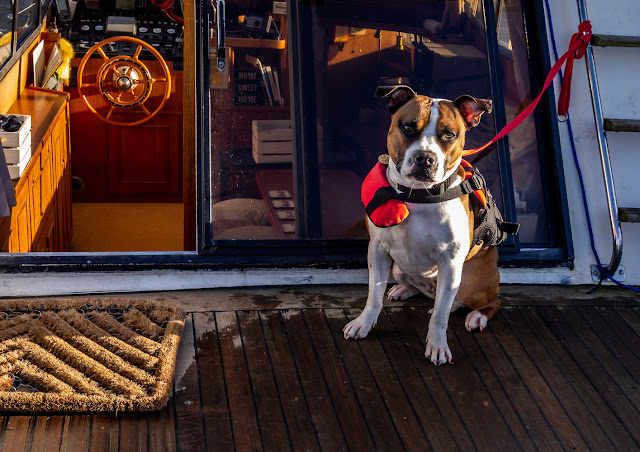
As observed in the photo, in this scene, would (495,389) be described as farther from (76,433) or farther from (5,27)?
(5,27)

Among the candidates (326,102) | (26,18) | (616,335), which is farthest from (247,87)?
(26,18)

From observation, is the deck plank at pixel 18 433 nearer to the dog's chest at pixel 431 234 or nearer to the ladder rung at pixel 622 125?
the dog's chest at pixel 431 234

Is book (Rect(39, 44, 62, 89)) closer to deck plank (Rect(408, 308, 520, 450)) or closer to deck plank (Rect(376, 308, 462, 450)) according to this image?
deck plank (Rect(376, 308, 462, 450))

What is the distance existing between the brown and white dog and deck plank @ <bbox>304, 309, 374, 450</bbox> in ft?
0.38

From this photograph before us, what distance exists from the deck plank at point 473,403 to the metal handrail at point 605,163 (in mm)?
973

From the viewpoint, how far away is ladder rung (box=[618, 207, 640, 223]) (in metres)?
3.40

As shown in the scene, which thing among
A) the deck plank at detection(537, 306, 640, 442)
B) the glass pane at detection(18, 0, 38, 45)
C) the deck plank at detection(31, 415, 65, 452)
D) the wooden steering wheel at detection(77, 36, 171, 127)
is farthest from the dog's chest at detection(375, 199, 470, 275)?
the glass pane at detection(18, 0, 38, 45)

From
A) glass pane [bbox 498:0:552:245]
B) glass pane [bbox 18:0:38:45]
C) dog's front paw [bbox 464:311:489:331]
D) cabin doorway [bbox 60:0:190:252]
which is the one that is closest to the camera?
dog's front paw [bbox 464:311:489:331]

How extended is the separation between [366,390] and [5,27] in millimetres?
3140

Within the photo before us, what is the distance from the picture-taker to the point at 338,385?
266 cm

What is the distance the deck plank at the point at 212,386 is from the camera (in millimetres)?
2348

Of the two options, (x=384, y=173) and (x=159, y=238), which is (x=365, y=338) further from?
(x=159, y=238)

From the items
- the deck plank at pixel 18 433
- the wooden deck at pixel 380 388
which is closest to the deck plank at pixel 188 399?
the wooden deck at pixel 380 388

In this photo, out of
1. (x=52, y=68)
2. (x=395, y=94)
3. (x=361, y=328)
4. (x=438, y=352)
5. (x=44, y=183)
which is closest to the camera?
(x=395, y=94)
